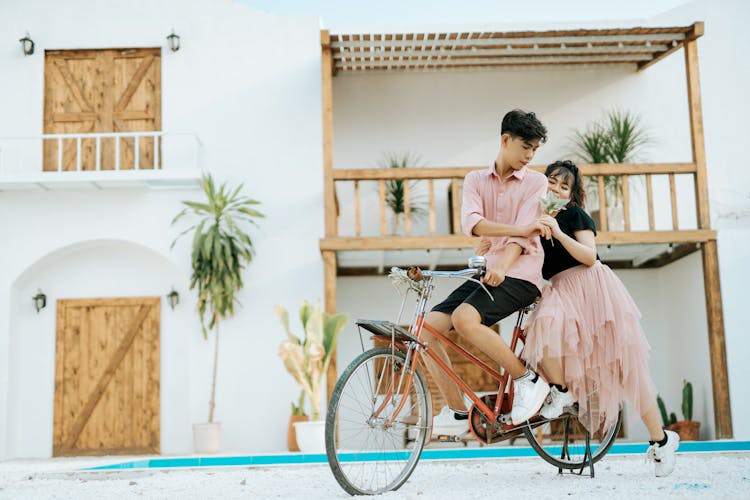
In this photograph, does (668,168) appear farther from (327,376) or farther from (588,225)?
(588,225)

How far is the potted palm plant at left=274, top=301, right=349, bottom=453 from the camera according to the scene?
9.24m

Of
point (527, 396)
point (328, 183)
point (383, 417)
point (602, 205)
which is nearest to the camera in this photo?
point (383, 417)

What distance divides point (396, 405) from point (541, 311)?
85 centimetres

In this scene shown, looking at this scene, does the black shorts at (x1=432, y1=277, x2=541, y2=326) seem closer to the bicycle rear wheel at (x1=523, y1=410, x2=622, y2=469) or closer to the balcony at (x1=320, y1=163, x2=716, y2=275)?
the bicycle rear wheel at (x1=523, y1=410, x2=622, y2=469)

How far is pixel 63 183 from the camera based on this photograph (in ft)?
33.7

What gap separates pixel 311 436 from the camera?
30.2 ft

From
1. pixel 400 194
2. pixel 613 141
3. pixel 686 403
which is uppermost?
pixel 613 141

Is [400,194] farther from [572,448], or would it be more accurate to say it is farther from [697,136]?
[572,448]

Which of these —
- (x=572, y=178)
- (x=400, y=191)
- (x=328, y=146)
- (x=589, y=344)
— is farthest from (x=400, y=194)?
(x=589, y=344)

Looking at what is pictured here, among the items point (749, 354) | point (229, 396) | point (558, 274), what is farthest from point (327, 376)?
point (558, 274)

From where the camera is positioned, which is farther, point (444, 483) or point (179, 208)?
point (179, 208)

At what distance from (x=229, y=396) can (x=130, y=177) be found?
2.67 metres

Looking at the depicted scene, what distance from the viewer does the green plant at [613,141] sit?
10953mm

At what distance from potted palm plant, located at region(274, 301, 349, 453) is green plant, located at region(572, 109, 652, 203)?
3617 millimetres
